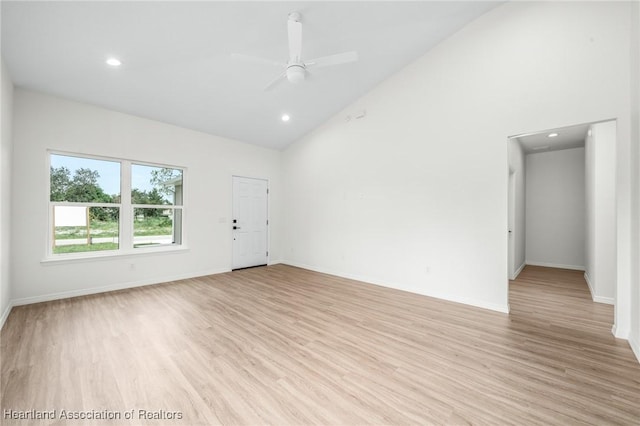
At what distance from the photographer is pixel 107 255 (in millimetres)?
4352

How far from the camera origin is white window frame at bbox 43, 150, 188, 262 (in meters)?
3.93

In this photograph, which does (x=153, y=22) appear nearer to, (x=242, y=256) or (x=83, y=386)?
(x=83, y=386)

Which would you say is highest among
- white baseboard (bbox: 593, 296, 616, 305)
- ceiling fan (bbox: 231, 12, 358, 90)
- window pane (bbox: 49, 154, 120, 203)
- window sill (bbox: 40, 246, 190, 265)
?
ceiling fan (bbox: 231, 12, 358, 90)

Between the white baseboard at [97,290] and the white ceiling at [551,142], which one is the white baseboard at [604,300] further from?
the white baseboard at [97,290]

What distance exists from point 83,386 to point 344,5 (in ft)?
14.8

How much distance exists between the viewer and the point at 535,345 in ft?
8.55

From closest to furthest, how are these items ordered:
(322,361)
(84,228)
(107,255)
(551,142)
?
1. (322,361)
2. (84,228)
3. (107,255)
4. (551,142)

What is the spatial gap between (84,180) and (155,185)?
1.03 metres

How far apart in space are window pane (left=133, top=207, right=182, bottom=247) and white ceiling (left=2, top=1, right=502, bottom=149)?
1.81m

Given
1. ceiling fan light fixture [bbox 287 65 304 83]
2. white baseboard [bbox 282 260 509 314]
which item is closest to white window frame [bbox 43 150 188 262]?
white baseboard [bbox 282 260 509 314]

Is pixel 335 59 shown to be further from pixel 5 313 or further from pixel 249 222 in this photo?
pixel 5 313

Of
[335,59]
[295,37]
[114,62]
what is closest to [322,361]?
[335,59]

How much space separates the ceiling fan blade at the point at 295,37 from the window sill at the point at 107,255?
4218 mm

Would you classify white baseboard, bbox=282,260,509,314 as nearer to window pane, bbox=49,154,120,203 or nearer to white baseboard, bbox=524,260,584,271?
white baseboard, bbox=524,260,584,271
